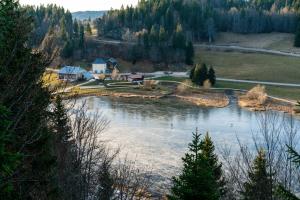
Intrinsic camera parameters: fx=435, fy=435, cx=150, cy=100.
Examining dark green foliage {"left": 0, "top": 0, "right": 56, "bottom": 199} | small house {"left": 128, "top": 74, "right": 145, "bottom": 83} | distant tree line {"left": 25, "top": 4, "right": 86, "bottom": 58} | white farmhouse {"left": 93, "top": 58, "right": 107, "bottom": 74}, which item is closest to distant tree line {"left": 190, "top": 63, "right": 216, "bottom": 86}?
small house {"left": 128, "top": 74, "right": 145, "bottom": 83}

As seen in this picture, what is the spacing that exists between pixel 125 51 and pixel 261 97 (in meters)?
40.3

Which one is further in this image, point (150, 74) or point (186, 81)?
point (150, 74)

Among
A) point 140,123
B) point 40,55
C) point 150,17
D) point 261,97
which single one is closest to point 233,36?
point 150,17

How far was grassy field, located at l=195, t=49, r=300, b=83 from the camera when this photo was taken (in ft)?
249

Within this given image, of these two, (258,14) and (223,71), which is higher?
(258,14)

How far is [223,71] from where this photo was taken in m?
81.9

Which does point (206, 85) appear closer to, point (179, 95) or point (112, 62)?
point (179, 95)

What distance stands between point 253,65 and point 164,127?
47463 mm

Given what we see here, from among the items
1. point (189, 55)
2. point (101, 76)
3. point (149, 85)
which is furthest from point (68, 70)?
point (189, 55)

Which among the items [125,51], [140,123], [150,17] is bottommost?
[140,123]

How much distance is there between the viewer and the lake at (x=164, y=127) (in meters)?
32.1

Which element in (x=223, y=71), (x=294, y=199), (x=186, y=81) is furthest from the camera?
(x=223, y=71)

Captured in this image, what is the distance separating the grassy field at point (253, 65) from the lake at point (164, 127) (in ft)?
67.4

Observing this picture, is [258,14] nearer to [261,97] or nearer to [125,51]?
[125,51]
